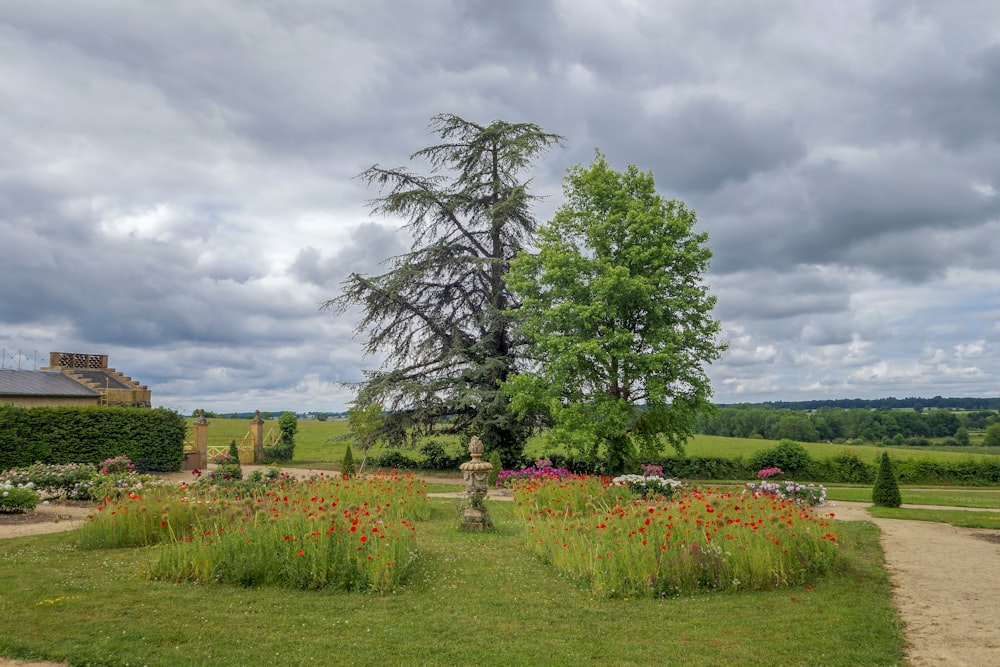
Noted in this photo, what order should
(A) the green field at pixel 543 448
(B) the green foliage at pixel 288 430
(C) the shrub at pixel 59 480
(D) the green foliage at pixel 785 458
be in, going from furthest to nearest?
(B) the green foliage at pixel 288 430 < (A) the green field at pixel 543 448 < (D) the green foliage at pixel 785 458 < (C) the shrub at pixel 59 480

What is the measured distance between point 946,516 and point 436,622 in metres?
14.6

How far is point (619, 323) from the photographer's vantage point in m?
19.8

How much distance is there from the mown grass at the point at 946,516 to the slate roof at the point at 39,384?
30.1m

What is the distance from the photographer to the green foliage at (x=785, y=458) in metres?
25.8

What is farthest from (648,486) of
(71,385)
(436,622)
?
(71,385)

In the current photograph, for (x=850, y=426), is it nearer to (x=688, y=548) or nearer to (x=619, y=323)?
(x=619, y=323)

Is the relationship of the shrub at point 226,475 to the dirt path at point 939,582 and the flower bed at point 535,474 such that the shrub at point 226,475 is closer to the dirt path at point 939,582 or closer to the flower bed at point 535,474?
the dirt path at point 939,582

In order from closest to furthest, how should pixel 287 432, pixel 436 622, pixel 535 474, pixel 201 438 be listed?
pixel 436 622
pixel 535 474
pixel 201 438
pixel 287 432

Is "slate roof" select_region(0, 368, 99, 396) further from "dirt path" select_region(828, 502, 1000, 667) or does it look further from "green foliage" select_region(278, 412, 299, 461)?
"dirt path" select_region(828, 502, 1000, 667)

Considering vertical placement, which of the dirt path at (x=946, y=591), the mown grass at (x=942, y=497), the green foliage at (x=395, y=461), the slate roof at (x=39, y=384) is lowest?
the mown grass at (x=942, y=497)

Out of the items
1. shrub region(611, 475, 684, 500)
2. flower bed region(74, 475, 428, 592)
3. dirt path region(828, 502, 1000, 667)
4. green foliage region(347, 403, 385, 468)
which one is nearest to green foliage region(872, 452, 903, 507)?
dirt path region(828, 502, 1000, 667)

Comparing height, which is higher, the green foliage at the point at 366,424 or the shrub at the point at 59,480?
the green foliage at the point at 366,424

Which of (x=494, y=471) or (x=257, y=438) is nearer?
(x=494, y=471)

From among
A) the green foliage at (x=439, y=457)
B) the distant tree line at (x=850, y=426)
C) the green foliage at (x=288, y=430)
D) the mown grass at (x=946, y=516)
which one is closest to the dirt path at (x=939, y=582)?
the mown grass at (x=946, y=516)
